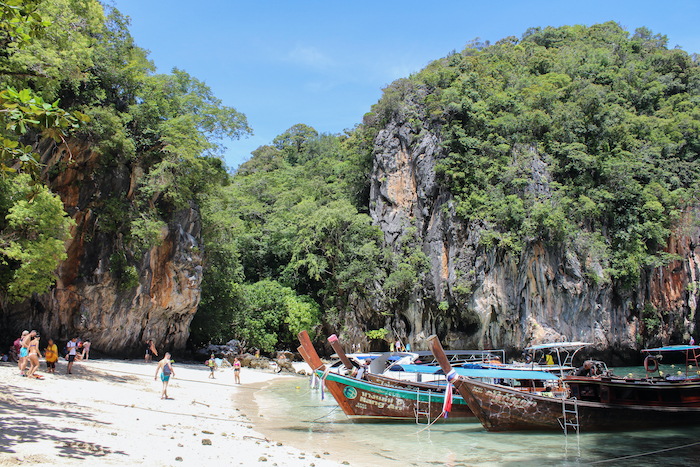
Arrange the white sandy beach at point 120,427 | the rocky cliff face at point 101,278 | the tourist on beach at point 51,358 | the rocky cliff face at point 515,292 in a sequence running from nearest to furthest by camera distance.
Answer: the white sandy beach at point 120,427, the tourist on beach at point 51,358, the rocky cliff face at point 101,278, the rocky cliff face at point 515,292

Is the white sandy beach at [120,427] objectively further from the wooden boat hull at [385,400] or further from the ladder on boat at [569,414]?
the ladder on boat at [569,414]

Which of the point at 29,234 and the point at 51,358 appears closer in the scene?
the point at 51,358

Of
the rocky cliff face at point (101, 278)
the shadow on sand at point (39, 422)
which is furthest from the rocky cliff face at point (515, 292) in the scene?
the shadow on sand at point (39, 422)

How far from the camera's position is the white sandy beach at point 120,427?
567 centimetres

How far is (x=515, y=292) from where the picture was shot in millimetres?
25375

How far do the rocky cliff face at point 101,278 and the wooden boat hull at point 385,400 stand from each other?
41.8 feet

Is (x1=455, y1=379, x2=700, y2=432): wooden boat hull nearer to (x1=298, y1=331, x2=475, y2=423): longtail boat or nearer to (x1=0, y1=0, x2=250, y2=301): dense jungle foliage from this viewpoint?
(x1=298, y1=331, x2=475, y2=423): longtail boat

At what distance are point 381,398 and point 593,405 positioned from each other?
19.9ft

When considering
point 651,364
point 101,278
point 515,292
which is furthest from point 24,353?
point 515,292

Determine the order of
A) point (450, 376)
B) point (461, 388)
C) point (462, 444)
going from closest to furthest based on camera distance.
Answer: point (462, 444), point (450, 376), point (461, 388)

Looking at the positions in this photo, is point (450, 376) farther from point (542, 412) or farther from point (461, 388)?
point (542, 412)

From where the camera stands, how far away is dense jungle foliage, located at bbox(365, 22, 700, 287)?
26250mm

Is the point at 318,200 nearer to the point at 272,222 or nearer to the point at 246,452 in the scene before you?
the point at 272,222

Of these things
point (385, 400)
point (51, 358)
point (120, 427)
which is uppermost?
point (51, 358)
